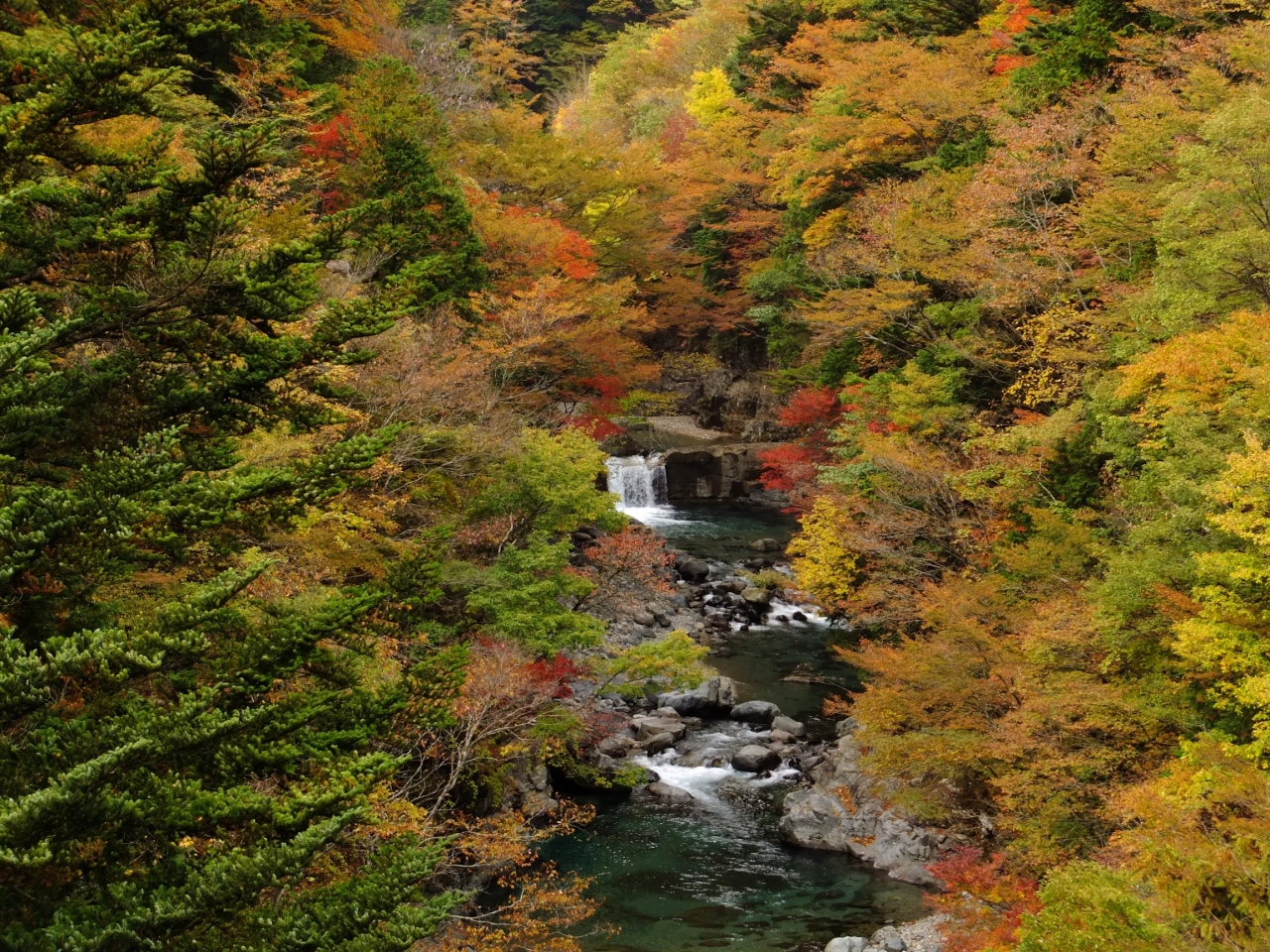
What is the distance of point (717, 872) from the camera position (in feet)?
52.5

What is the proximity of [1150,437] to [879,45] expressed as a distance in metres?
19.4

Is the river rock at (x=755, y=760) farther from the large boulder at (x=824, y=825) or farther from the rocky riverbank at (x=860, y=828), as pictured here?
the large boulder at (x=824, y=825)

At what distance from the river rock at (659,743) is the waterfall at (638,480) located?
16889mm

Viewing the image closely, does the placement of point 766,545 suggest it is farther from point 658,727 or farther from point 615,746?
point 615,746

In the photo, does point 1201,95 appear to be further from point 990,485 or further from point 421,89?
point 421,89

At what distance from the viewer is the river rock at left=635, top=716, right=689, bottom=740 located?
68.1 feet

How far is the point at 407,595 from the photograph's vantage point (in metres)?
7.91

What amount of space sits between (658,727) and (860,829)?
218 inches

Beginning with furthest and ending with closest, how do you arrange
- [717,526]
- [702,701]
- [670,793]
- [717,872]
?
[717,526] < [702,701] < [670,793] < [717,872]

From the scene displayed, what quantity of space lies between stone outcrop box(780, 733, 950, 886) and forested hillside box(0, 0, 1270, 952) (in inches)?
34.0

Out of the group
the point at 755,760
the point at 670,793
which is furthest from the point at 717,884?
the point at 755,760

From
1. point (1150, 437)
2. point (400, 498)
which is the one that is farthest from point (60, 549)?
point (1150, 437)

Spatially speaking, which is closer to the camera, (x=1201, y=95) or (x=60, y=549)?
(x=60, y=549)

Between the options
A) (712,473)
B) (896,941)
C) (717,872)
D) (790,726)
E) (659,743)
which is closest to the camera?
(896,941)
